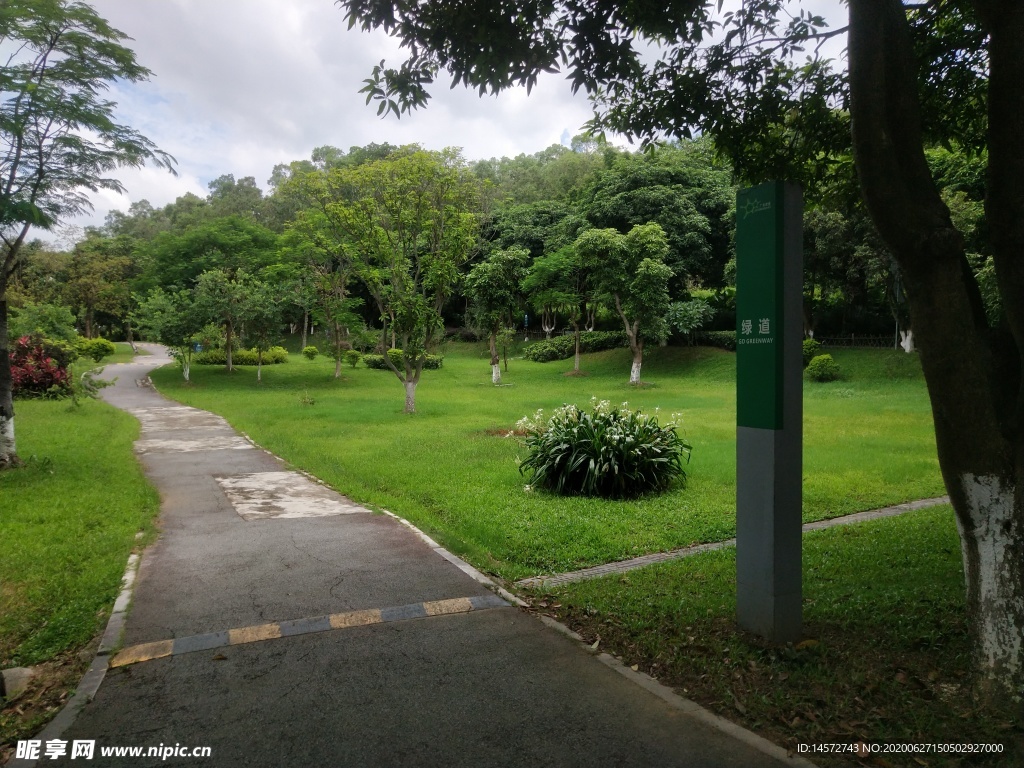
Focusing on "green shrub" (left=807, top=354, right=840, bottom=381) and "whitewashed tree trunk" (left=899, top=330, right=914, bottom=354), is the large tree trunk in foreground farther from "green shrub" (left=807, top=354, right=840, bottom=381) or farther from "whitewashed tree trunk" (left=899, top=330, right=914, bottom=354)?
"whitewashed tree trunk" (left=899, top=330, right=914, bottom=354)

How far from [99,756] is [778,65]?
6654 millimetres

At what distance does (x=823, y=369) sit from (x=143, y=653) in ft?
81.5

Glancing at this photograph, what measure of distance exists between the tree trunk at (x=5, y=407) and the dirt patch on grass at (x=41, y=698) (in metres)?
6.91

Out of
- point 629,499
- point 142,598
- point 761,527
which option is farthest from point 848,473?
point 142,598

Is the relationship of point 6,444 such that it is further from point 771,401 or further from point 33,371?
point 33,371

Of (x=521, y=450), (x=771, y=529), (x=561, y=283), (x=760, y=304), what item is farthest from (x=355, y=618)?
(x=561, y=283)

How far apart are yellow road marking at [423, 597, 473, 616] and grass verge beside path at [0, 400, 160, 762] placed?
2.09 m

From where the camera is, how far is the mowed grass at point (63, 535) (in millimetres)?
4695

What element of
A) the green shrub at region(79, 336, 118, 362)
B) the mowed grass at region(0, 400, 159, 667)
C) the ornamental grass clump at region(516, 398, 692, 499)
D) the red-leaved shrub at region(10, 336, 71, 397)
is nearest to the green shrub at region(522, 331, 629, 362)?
the red-leaved shrub at region(10, 336, 71, 397)

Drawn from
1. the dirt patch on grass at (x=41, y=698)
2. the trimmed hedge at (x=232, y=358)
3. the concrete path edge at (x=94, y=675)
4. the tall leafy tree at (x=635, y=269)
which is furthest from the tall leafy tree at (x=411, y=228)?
the trimmed hedge at (x=232, y=358)

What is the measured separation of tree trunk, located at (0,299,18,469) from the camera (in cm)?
964

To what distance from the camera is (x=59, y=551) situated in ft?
20.7

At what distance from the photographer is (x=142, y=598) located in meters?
5.15

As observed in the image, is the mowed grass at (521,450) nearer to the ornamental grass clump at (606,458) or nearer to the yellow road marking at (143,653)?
the ornamental grass clump at (606,458)
